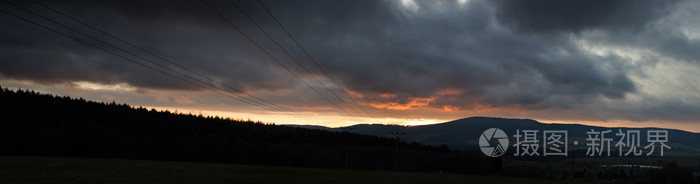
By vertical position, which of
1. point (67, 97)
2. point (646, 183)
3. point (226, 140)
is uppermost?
point (67, 97)

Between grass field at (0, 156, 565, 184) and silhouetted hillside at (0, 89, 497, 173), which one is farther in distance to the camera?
silhouetted hillside at (0, 89, 497, 173)

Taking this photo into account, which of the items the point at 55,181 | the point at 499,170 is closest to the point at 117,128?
the point at 55,181

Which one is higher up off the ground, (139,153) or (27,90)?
(27,90)

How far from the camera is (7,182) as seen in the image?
4559 cm

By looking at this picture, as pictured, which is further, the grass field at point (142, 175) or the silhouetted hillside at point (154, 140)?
the silhouetted hillside at point (154, 140)

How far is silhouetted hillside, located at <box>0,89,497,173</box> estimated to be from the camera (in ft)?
440

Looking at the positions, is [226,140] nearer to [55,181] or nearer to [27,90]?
[27,90]

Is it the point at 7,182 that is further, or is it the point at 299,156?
the point at 299,156

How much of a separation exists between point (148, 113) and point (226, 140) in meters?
35.8

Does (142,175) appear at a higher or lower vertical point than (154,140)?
lower

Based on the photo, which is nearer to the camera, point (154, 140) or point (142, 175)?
point (142, 175)

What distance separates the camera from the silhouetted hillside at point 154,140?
134m

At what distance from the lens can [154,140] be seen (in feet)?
501

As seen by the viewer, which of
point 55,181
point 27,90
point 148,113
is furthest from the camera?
point 148,113
